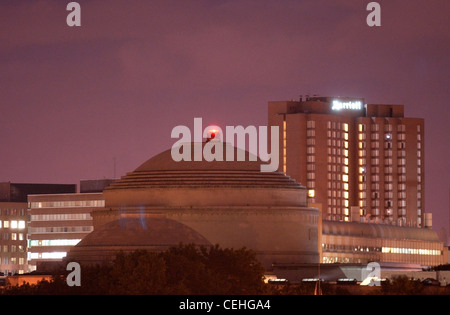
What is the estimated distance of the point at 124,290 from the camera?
488ft

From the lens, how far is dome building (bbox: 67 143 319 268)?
193 meters

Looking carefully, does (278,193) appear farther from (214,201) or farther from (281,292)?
(281,292)

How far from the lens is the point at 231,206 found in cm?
19312

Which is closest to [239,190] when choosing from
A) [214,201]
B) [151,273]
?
[214,201]

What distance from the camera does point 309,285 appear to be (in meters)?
172

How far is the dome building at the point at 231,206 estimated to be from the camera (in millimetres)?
192750
